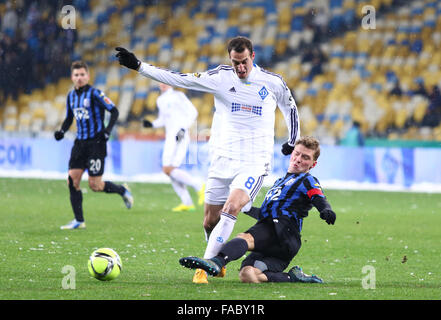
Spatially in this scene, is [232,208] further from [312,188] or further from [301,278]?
[301,278]

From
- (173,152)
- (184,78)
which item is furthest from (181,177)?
(184,78)

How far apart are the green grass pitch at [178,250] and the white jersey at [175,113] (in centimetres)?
139

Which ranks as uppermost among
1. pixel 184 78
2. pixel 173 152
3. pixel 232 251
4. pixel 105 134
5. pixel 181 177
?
pixel 184 78

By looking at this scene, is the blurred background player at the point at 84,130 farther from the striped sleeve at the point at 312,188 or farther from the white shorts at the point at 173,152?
the striped sleeve at the point at 312,188

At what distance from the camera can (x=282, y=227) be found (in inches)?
262

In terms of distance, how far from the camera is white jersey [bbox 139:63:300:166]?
7016 mm

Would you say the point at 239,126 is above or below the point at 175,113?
below

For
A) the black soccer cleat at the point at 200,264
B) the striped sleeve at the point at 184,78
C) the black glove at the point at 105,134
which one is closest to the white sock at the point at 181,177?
the black glove at the point at 105,134

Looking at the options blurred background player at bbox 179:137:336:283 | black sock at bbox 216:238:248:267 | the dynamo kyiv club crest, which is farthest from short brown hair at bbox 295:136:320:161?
black sock at bbox 216:238:248:267

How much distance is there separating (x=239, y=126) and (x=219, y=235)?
101 cm

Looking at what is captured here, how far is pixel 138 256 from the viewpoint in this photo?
8.26m

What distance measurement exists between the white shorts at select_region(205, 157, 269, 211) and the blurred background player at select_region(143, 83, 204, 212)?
21.7ft

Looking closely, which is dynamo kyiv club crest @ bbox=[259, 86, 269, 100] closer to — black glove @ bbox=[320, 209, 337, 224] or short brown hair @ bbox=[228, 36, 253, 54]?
short brown hair @ bbox=[228, 36, 253, 54]

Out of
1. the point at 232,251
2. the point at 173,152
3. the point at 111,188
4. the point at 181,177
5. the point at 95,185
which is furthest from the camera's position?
the point at 173,152
